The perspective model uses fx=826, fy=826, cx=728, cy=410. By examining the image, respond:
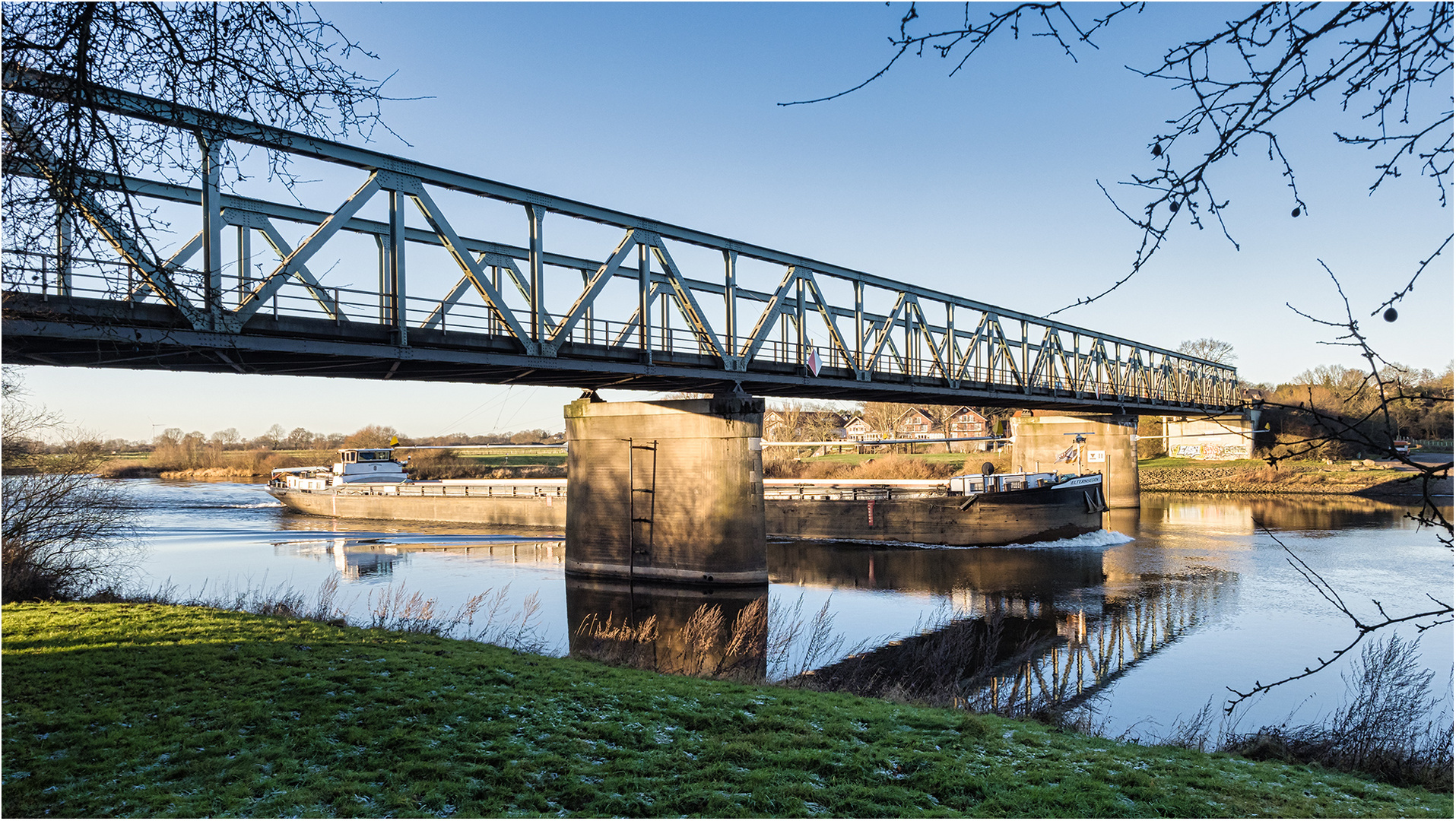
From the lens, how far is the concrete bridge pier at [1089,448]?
203 feet

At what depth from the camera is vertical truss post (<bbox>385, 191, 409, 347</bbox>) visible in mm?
19656

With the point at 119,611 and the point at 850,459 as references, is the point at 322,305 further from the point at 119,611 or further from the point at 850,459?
the point at 850,459

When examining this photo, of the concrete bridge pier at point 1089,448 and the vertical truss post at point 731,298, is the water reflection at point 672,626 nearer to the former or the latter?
the vertical truss post at point 731,298

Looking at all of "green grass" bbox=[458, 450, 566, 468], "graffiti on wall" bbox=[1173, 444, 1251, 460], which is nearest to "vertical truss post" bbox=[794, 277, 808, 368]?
"graffiti on wall" bbox=[1173, 444, 1251, 460]

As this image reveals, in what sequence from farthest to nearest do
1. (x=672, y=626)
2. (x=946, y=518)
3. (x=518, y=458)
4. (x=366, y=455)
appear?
(x=518, y=458), (x=366, y=455), (x=946, y=518), (x=672, y=626)

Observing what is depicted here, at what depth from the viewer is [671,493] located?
97.9ft

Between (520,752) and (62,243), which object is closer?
(62,243)

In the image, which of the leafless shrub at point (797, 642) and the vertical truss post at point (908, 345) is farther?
the vertical truss post at point (908, 345)

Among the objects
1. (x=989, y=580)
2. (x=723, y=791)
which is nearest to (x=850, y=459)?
(x=989, y=580)

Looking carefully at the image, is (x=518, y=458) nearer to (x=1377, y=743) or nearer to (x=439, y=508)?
(x=439, y=508)

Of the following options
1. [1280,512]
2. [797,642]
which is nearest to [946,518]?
[797,642]

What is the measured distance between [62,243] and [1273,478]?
234ft

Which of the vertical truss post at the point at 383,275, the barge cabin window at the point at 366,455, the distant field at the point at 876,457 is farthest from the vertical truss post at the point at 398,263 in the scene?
the distant field at the point at 876,457

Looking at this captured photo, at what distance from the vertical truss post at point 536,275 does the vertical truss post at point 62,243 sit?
16.5m
